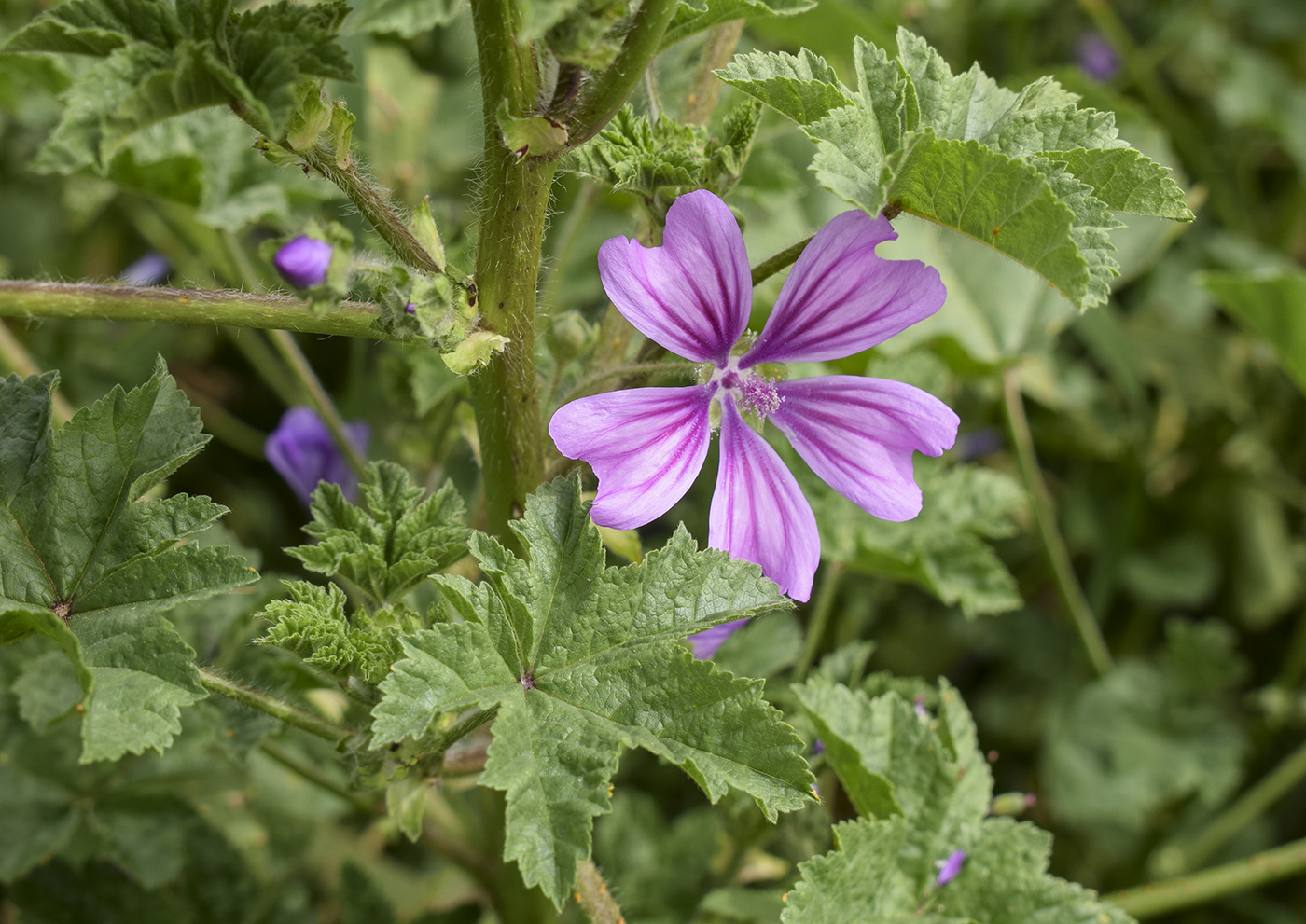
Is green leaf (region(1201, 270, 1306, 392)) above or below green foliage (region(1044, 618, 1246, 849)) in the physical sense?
above

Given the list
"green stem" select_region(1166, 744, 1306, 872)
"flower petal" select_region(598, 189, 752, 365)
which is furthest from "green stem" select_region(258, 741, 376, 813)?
"green stem" select_region(1166, 744, 1306, 872)

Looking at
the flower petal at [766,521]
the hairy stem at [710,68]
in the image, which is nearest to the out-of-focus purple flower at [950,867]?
the flower petal at [766,521]

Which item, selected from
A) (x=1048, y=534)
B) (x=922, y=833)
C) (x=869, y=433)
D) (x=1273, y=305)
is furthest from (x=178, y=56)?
(x=1273, y=305)

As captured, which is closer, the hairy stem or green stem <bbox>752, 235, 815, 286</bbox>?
green stem <bbox>752, 235, 815, 286</bbox>

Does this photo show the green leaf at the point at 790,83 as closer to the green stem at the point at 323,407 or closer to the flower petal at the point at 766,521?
the flower petal at the point at 766,521

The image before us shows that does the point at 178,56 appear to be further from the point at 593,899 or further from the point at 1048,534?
the point at 1048,534

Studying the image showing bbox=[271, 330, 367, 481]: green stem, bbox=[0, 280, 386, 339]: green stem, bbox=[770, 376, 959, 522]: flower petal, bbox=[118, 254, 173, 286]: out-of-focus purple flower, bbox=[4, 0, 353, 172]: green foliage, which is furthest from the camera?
bbox=[118, 254, 173, 286]: out-of-focus purple flower

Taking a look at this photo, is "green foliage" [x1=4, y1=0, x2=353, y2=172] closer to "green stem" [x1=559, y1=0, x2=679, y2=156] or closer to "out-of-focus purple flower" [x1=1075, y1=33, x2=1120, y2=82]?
"green stem" [x1=559, y1=0, x2=679, y2=156]
